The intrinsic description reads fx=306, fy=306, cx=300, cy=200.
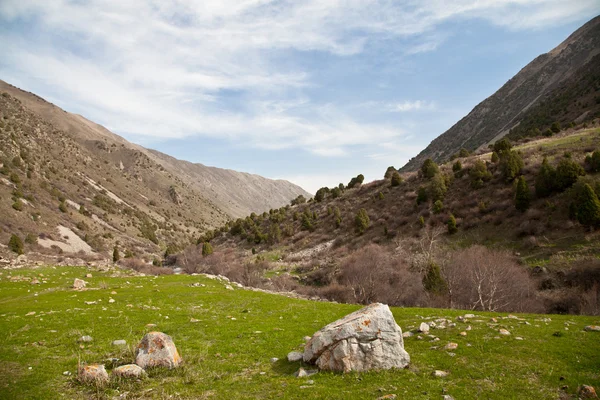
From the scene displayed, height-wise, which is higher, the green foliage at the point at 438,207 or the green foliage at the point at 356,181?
the green foliage at the point at 356,181

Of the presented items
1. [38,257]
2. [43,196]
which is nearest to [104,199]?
[43,196]

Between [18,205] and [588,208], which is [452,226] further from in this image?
[18,205]

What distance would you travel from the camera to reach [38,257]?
144 feet

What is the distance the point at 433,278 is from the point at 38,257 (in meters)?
52.2

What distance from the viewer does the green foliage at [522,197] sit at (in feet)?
126

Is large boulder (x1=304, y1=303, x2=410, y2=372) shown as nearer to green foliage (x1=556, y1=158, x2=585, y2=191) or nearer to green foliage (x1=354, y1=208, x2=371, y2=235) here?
green foliage (x1=556, y1=158, x2=585, y2=191)

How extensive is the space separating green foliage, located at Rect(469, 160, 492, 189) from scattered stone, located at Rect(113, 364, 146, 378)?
172ft

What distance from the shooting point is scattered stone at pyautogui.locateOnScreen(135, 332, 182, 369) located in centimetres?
911

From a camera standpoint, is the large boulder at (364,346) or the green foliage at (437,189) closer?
the large boulder at (364,346)

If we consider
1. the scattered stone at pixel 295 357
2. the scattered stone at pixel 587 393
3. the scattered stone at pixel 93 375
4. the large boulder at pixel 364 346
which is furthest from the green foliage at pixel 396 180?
the scattered stone at pixel 93 375

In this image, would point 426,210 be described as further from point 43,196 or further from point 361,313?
point 43,196

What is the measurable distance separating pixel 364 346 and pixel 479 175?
1938 inches

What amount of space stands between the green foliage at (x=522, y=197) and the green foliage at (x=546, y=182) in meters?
1.25

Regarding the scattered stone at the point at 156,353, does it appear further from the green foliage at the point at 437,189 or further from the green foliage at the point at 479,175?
the green foliage at the point at 479,175
